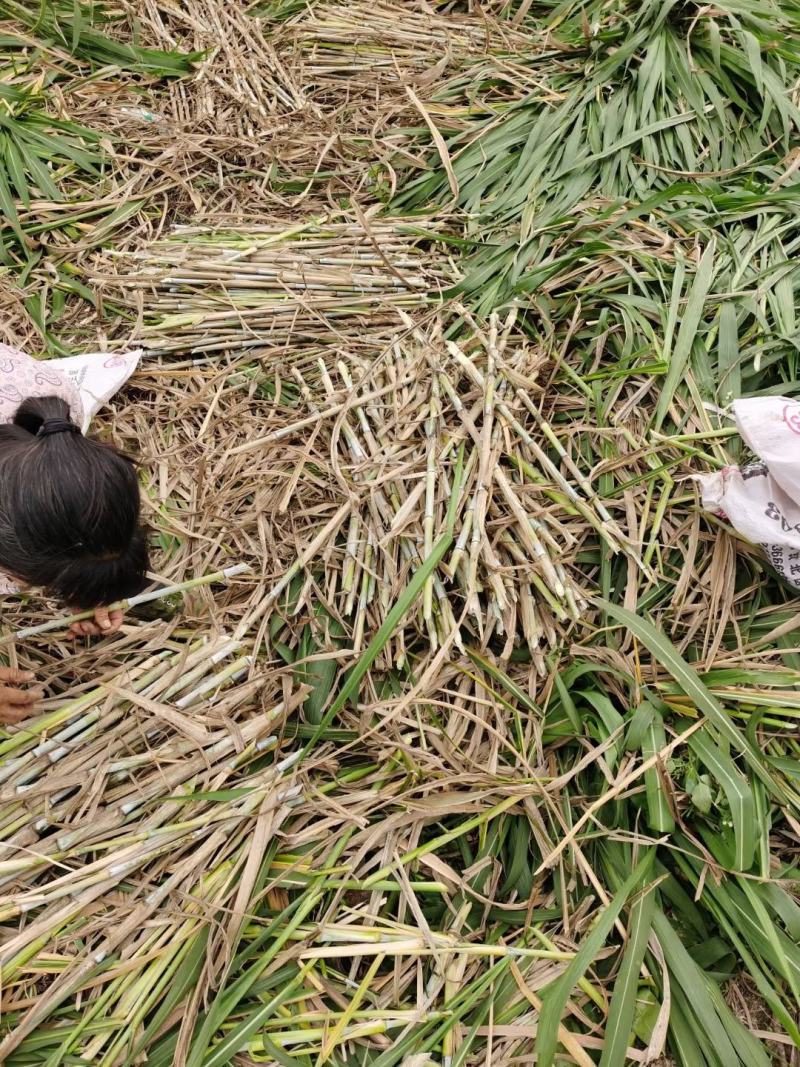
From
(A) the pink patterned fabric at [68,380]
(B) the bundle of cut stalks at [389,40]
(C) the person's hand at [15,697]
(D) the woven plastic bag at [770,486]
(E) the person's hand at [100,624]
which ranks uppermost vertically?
(B) the bundle of cut stalks at [389,40]

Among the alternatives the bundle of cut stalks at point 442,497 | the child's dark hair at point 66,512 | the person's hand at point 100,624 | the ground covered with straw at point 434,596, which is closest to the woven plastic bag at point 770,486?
the ground covered with straw at point 434,596

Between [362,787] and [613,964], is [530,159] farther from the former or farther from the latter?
[613,964]

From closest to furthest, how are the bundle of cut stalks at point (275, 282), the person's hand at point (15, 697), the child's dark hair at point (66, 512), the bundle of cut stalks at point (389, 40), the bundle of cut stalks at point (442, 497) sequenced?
the child's dark hair at point (66, 512)
the person's hand at point (15, 697)
the bundle of cut stalks at point (442, 497)
the bundle of cut stalks at point (275, 282)
the bundle of cut stalks at point (389, 40)

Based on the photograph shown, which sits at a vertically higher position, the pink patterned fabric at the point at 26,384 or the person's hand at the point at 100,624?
the pink patterned fabric at the point at 26,384

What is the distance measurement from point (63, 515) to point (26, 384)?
516mm

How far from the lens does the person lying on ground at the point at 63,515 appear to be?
1109mm

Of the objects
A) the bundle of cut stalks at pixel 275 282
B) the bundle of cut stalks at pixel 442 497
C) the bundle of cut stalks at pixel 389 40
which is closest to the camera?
the bundle of cut stalks at pixel 442 497

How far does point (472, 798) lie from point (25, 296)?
5.57 feet

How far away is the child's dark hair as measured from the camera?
1.11 metres

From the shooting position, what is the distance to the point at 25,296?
194 cm

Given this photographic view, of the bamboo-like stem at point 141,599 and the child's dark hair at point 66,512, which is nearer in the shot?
the child's dark hair at point 66,512

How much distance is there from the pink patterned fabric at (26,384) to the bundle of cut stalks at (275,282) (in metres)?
0.35

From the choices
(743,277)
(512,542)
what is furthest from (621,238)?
(512,542)

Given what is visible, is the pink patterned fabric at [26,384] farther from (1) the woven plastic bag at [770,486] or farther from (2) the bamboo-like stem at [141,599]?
(1) the woven plastic bag at [770,486]
